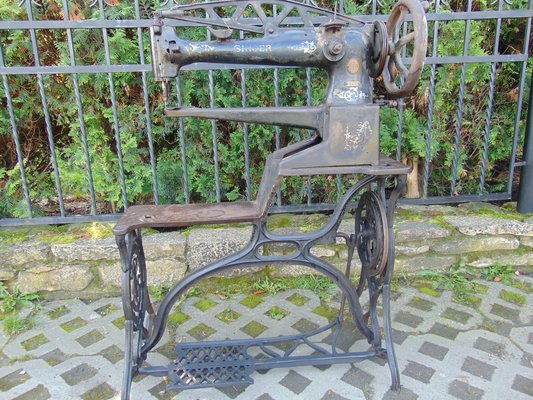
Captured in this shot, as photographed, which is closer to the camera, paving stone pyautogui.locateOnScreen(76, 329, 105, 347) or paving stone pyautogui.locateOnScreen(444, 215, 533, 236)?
paving stone pyautogui.locateOnScreen(76, 329, 105, 347)

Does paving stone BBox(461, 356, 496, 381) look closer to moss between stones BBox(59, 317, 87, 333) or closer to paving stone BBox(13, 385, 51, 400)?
paving stone BBox(13, 385, 51, 400)

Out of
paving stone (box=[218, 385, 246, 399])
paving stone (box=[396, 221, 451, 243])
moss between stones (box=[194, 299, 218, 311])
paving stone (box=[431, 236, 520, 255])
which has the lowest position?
paving stone (box=[218, 385, 246, 399])

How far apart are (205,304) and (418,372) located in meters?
1.25

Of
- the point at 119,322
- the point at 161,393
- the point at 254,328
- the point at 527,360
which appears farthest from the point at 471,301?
the point at 119,322

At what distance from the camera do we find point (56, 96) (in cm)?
290

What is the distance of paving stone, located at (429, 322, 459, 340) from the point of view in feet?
7.48

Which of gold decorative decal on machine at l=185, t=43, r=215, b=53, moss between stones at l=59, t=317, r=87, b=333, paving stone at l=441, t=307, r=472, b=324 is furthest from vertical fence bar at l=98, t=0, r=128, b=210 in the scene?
paving stone at l=441, t=307, r=472, b=324

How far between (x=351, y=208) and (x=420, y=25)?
5.85 feet

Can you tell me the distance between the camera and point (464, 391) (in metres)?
1.90

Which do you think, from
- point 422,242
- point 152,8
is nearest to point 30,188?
point 152,8

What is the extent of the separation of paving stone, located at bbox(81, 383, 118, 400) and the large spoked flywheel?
51.1 inches

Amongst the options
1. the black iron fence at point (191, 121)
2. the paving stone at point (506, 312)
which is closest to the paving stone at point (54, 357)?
the black iron fence at point (191, 121)

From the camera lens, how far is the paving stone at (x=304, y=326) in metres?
2.38

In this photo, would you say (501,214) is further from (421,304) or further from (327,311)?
(327,311)
